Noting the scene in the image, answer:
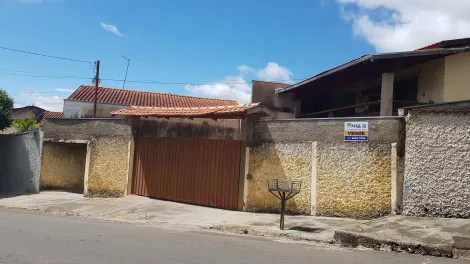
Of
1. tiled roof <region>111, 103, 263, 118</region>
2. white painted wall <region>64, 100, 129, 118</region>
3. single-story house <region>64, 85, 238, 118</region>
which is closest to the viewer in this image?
tiled roof <region>111, 103, 263, 118</region>

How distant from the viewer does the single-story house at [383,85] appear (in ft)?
38.8

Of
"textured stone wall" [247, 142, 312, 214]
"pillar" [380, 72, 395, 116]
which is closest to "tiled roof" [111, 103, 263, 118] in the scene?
"textured stone wall" [247, 142, 312, 214]

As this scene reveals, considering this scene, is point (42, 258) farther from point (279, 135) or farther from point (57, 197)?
point (57, 197)

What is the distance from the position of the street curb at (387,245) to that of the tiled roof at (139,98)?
63.3ft

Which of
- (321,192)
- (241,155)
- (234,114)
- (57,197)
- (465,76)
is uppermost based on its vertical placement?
(465,76)

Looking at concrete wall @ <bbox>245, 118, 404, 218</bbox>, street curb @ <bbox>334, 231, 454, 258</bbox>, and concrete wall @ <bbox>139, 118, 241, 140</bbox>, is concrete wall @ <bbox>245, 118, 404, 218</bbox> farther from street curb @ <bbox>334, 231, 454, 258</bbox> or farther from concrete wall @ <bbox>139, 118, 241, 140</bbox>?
street curb @ <bbox>334, 231, 454, 258</bbox>

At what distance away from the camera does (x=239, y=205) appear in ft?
38.1

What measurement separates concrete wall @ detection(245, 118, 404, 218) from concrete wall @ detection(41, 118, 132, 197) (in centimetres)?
512

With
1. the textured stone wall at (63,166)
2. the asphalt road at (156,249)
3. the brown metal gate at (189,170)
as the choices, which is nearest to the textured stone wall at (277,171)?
the brown metal gate at (189,170)

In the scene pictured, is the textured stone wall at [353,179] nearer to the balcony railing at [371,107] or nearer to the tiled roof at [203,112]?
the tiled roof at [203,112]

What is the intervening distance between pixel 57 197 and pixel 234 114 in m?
8.01

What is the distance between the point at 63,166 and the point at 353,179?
474 inches

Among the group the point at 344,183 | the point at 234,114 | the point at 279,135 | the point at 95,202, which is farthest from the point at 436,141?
the point at 95,202

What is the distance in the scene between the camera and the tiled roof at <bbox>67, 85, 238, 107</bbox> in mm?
25344
